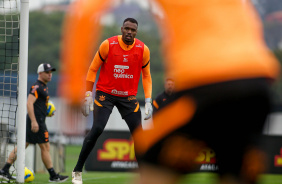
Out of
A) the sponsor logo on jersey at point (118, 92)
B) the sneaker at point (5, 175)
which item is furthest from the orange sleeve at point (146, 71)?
the sneaker at point (5, 175)

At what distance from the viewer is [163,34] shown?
354 centimetres

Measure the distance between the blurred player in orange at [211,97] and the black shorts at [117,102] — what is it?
4.27 meters

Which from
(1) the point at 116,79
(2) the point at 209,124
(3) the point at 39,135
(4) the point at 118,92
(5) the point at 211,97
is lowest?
(3) the point at 39,135

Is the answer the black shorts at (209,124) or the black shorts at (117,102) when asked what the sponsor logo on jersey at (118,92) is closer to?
the black shorts at (117,102)

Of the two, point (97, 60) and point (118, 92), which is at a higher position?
point (97, 60)

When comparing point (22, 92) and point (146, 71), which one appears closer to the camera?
point (146, 71)

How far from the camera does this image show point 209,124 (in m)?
3.37

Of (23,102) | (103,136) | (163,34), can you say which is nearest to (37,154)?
(103,136)

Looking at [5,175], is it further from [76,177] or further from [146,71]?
[146,71]

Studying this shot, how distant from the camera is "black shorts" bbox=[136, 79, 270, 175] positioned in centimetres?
336

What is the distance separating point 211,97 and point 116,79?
4.56 metres

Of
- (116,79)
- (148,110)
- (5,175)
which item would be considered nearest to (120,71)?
(116,79)

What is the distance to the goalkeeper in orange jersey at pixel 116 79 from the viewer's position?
7.65 metres

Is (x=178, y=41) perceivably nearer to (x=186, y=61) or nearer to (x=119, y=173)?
(x=186, y=61)
